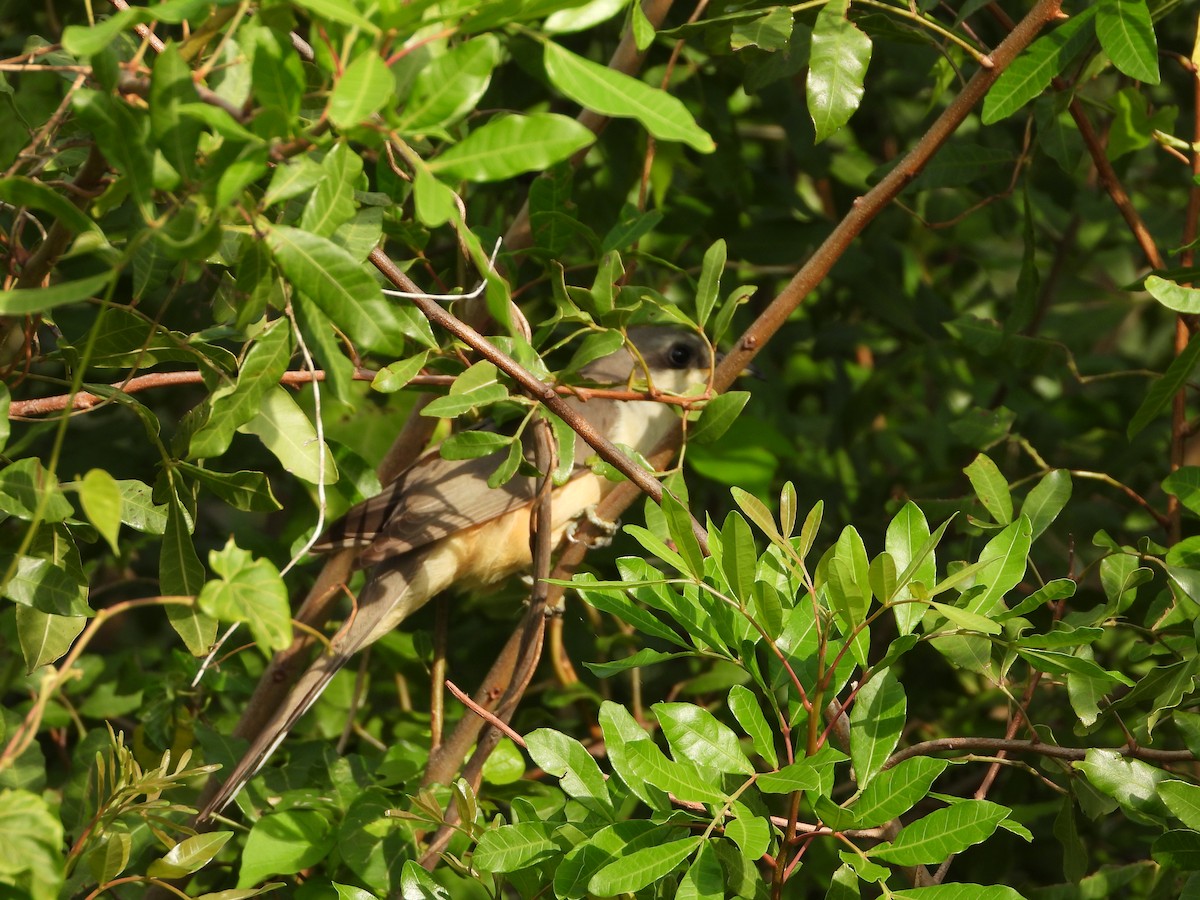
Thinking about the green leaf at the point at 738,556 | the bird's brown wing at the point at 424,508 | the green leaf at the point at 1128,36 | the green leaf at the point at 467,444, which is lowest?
the bird's brown wing at the point at 424,508

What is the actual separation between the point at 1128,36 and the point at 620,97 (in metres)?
1.33

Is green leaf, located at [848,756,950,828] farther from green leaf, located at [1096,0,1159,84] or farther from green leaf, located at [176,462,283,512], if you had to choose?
green leaf, located at [1096,0,1159,84]

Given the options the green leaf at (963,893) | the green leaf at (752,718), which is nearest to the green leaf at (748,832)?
the green leaf at (752,718)

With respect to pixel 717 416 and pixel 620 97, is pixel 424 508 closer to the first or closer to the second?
pixel 717 416

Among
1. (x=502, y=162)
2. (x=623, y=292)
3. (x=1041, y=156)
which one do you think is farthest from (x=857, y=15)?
(x=1041, y=156)

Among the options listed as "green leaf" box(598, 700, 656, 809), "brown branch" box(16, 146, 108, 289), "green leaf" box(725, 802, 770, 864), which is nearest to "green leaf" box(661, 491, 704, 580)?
"green leaf" box(598, 700, 656, 809)

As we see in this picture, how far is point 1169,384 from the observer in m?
2.38

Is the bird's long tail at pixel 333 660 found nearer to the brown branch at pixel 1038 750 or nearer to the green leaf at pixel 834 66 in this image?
the brown branch at pixel 1038 750

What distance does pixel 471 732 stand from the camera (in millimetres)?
2754

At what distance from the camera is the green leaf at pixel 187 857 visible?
188 cm

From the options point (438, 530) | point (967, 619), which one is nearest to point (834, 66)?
point (967, 619)

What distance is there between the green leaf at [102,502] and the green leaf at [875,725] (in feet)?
3.79

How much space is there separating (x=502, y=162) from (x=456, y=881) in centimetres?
167

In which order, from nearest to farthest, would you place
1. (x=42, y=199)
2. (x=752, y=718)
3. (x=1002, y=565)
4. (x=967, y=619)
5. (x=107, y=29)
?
(x=107, y=29)
(x=42, y=199)
(x=967, y=619)
(x=752, y=718)
(x=1002, y=565)
